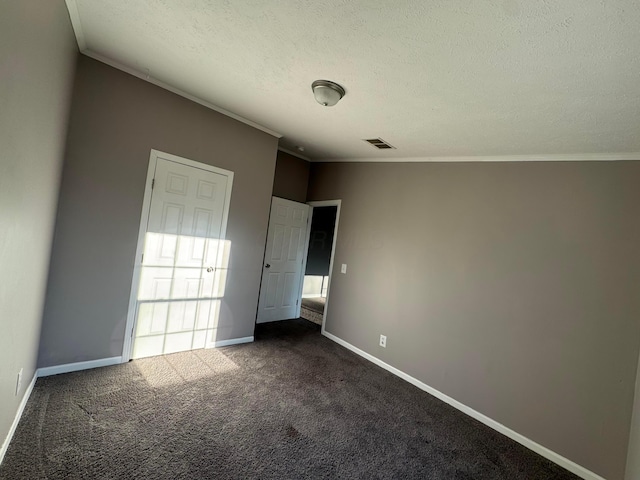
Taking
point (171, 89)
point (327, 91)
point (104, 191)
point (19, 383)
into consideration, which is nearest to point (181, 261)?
point (104, 191)

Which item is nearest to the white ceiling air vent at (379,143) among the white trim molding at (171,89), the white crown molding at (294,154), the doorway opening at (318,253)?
the white trim molding at (171,89)

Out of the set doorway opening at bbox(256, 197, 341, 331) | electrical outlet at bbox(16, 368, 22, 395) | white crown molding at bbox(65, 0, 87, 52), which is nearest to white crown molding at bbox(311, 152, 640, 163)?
doorway opening at bbox(256, 197, 341, 331)

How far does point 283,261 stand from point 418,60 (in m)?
3.42

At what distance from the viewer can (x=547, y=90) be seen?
172 cm

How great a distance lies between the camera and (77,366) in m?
2.49

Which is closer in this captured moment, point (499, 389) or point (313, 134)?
point (499, 389)

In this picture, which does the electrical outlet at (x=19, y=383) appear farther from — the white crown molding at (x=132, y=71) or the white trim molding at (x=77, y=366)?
the white crown molding at (x=132, y=71)

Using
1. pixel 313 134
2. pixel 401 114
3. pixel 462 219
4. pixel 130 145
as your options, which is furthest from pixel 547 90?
pixel 130 145

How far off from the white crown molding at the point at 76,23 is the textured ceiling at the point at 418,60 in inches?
0.4

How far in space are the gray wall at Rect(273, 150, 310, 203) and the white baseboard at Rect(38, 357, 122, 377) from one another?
9.29 ft

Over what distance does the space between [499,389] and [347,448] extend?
1.55m

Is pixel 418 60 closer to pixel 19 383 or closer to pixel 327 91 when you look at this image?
pixel 327 91

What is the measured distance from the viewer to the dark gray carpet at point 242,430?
1702mm

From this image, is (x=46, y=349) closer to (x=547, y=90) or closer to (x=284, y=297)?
(x=284, y=297)
